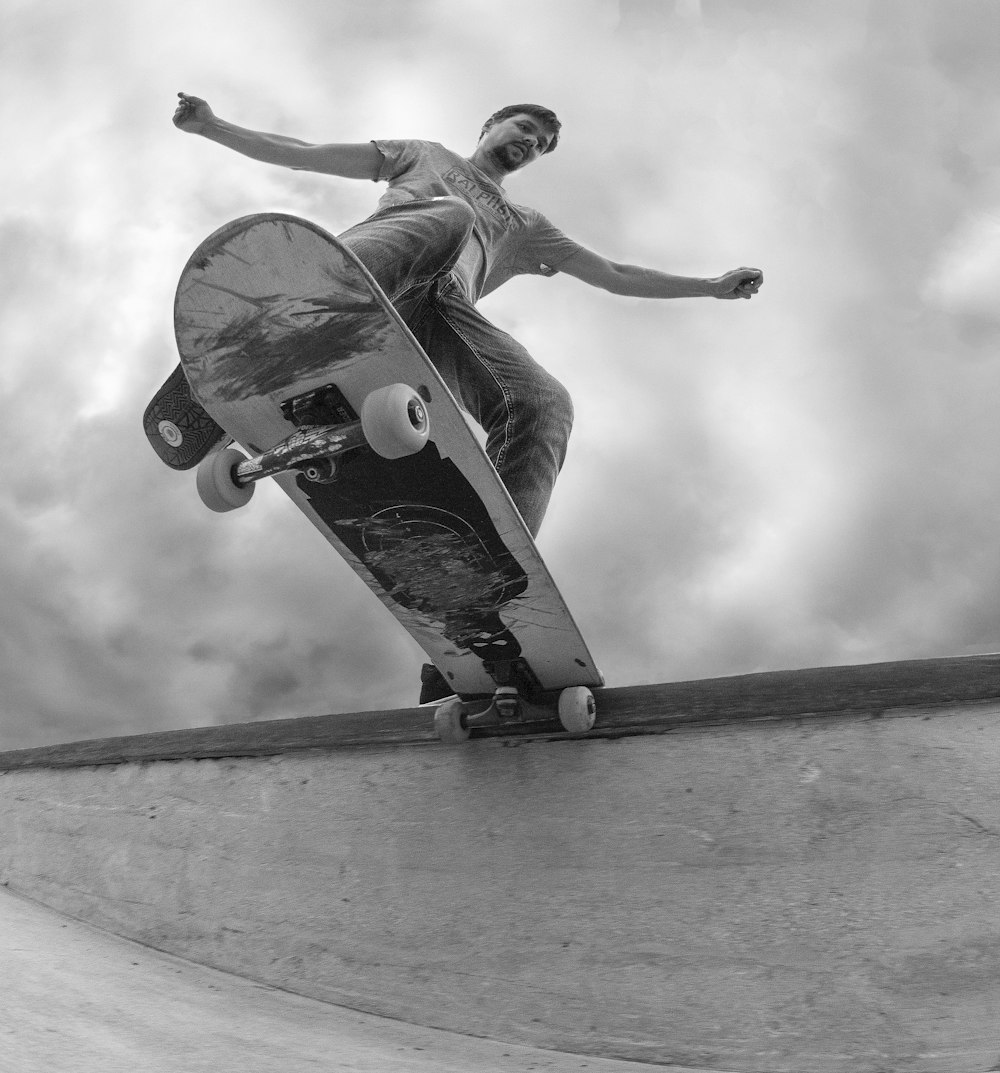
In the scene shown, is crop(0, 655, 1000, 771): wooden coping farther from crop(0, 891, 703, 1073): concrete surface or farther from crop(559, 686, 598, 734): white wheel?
crop(0, 891, 703, 1073): concrete surface

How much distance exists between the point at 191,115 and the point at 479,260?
1.18 meters

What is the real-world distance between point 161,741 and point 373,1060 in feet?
6.57

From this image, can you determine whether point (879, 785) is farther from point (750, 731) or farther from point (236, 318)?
point (236, 318)

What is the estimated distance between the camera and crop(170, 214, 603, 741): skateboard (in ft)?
8.56

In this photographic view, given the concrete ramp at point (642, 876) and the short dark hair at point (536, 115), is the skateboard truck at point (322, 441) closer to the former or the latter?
the concrete ramp at point (642, 876)

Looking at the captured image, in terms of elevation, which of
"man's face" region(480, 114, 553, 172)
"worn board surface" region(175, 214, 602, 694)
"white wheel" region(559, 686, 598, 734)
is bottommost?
"white wheel" region(559, 686, 598, 734)

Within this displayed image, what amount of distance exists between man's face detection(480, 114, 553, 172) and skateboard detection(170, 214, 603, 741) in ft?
5.20

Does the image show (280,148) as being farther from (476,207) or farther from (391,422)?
(391,422)

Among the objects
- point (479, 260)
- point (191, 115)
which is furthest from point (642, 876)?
point (191, 115)

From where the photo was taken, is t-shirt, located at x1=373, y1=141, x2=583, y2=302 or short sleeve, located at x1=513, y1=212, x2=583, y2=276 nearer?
t-shirt, located at x1=373, y1=141, x2=583, y2=302

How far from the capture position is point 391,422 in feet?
7.91

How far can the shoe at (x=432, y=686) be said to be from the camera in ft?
11.4

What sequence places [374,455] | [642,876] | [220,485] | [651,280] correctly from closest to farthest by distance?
[642,876]
[220,485]
[374,455]
[651,280]

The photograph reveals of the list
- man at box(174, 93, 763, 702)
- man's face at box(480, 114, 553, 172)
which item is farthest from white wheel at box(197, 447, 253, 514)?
man's face at box(480, 114, 553, 172)
